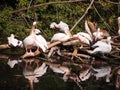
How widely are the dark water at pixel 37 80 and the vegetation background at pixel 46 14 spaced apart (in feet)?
9.45

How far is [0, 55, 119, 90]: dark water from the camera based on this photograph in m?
5.88

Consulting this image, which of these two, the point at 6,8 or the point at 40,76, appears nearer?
the point at 40,76

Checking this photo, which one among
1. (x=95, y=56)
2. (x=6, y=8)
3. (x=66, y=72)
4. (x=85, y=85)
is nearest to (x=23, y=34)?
(x=6, y=8)

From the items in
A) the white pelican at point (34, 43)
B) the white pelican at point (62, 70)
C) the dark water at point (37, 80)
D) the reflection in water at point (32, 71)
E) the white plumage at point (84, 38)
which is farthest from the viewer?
the white plumage at point (84, 38)

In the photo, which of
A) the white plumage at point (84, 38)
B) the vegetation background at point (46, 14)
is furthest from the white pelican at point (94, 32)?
the vegetation background at point (46, 14)

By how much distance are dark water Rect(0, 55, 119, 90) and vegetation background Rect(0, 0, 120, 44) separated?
2882 millimetres

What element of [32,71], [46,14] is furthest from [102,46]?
Result: [46,14]

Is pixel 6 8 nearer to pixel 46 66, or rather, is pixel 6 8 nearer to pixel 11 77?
pixel 46 66

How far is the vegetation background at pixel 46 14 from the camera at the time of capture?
34.1 feet

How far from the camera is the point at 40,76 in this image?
21.4 ft

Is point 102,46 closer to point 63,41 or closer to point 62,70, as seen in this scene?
point 63,41

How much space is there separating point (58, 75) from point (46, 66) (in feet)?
2.03

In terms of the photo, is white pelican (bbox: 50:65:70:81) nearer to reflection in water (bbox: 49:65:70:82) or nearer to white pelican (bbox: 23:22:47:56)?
reflection in water (bbox: 49:65:70:82)

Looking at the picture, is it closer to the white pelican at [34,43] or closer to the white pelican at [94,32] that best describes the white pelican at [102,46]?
the white pelican at [94,32]
